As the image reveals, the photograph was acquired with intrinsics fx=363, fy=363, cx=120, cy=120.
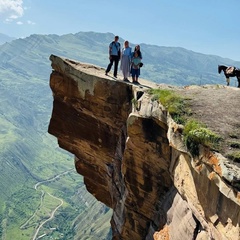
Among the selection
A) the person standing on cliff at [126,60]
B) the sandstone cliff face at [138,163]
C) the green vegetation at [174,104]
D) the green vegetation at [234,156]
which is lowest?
the sandstone cliff face at [138,163]

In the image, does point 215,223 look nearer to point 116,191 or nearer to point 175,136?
point 175,136

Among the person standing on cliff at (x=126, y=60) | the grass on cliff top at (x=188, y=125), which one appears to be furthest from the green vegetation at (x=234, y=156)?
the person standing on cliff at (x=126, y=60)

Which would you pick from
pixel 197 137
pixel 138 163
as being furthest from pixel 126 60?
pixel 197 137

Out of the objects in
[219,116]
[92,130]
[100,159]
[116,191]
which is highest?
[219,116]

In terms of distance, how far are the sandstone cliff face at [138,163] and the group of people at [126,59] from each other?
91.0 inches

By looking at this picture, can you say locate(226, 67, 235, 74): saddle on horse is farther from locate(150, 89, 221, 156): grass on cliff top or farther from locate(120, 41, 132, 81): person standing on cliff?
locate(150, 89, 221, 156): grass on cliff top

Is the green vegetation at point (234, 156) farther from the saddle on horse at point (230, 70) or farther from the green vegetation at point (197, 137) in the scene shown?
the saddle on horse at point (230, 70)

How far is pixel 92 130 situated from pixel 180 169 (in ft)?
40.1

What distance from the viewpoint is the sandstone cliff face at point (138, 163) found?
57.7ft

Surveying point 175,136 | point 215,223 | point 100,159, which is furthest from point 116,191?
point 215,223

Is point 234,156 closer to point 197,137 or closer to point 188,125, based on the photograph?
point 197,137

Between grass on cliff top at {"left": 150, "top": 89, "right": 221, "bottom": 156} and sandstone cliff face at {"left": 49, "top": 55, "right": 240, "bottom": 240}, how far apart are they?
0.46 meters

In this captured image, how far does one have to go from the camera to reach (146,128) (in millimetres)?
25047

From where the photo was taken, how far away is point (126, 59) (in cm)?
3262
